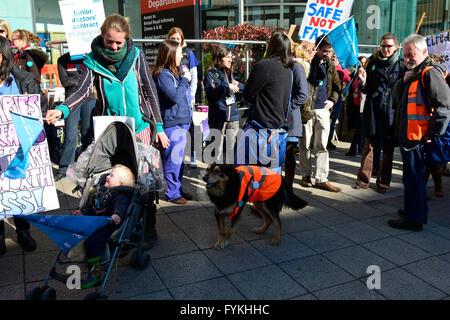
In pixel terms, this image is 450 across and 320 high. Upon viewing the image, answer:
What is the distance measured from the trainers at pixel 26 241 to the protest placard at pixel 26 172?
56 cm

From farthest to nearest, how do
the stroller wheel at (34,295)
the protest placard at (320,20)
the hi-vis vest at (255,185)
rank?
the protest placard at (320,20) < the hi-vis vest at (255,185) < the stroller wheel at (34,295)

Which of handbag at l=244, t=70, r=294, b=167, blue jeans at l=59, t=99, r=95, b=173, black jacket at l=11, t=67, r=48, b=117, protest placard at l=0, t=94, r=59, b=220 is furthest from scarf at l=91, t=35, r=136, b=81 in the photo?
blue jeans at l=59, t=99, r=95, b=173

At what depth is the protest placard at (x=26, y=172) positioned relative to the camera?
345cm

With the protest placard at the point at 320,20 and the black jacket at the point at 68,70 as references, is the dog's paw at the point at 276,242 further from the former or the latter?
the black jacket at the point at 68,70

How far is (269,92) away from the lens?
14.8 feet

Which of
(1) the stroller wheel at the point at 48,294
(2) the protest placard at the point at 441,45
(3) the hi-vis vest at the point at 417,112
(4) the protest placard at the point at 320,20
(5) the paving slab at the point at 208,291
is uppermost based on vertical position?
(4) the protest placard at the point at 320,20

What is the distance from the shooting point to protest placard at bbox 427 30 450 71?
592 cm

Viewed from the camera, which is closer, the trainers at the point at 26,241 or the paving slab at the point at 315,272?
the paving slab at the point at 315,272

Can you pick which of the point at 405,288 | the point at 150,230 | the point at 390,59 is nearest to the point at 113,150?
the point at 150,230

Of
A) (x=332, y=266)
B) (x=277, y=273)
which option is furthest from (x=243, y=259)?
(x=332, y=266)

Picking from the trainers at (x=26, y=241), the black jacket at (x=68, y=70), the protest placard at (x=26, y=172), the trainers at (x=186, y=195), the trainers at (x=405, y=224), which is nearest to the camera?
the protest placard at (x=26, y=172)

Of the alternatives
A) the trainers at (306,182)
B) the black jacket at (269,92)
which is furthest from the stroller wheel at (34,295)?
the trainers at (306,182)

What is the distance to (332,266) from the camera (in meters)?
3.62

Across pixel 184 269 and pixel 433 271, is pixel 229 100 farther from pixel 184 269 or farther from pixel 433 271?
pixel 433 271
